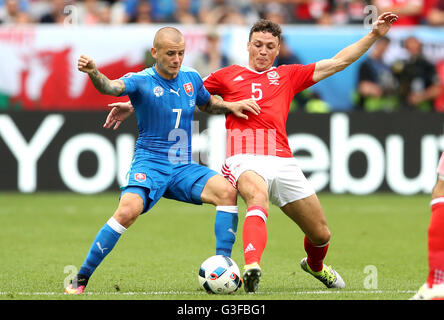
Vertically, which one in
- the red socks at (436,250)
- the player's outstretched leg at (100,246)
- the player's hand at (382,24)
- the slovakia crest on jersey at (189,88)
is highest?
the player's hand at (382,24)

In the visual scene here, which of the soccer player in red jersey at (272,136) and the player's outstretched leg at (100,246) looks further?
the soccer player in red jersey at (272,136)

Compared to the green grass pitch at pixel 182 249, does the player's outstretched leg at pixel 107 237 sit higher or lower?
higher

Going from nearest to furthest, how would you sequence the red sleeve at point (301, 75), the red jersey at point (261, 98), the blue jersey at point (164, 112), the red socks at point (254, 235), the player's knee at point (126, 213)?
the red socks at point (254, 235), the player's knee at point (126, 213), the blue jersey at point (164, 112), the red jersey at point (261, 98), the red sleeve at point (301, 75)

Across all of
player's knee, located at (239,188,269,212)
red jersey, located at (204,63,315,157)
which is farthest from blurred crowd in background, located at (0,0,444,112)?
player's knee, located at (239,188,269,212)

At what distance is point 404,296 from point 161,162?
2239 millimetres

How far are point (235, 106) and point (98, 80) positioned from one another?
130 cm

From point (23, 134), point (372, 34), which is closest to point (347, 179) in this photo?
point (23, 134)

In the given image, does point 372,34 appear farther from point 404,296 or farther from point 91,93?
point 91,93

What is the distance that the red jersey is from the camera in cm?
760

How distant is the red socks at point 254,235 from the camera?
6.82 meters

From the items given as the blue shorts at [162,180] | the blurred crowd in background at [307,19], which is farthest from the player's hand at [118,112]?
the blurred crowd in background at [307,19]

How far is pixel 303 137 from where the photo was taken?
15047 millimetres

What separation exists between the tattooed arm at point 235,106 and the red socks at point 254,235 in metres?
0.89

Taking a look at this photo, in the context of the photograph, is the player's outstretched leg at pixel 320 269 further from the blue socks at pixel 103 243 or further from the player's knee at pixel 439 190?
the player's knee at pixel 439 190
